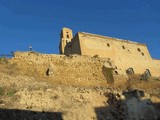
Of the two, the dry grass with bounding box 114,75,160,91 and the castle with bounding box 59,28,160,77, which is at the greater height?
the castle with bounding box 59,28,160,77

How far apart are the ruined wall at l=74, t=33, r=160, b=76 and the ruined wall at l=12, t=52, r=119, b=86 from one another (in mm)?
6611

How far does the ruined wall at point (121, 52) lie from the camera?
34.6 metres

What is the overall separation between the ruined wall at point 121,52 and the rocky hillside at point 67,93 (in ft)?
23.9

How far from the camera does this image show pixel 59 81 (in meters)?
24.0

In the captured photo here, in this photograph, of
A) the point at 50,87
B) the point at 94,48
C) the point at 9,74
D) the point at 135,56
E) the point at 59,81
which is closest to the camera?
the point at 50,87

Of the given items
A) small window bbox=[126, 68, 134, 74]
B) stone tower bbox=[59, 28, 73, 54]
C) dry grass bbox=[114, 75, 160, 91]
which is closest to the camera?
dry grass bbox=[114, 75, 160, 91]

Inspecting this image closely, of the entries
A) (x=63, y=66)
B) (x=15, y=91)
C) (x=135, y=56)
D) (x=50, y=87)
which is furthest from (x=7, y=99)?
(x=135, y=56)

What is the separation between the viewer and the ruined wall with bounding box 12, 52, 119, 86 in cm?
2414

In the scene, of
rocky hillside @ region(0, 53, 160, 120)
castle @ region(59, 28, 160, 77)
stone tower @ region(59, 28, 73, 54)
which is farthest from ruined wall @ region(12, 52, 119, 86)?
stone tower @ region(59, 28, 73, 54)

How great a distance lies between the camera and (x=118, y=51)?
36.8 meters

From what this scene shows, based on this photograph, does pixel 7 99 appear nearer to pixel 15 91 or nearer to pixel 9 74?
pixel 15 91

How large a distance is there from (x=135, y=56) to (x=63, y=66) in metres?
15.2

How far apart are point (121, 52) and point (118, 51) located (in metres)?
0.47

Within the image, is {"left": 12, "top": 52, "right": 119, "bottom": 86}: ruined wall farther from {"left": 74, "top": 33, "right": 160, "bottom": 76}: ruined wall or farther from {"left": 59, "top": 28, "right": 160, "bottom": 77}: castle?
{"left": 74, "top": 33, "right": 160, "bottom": 76}: ruined wall
